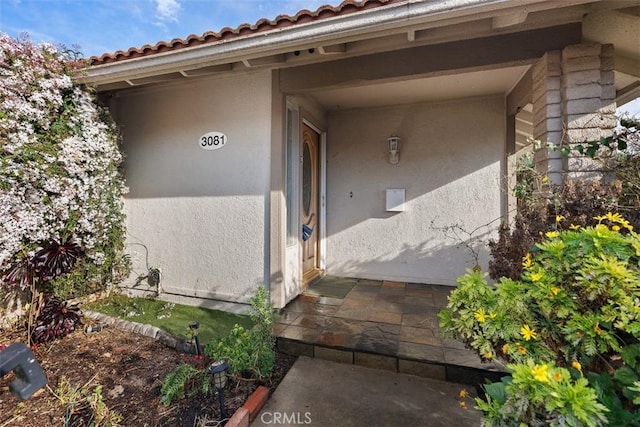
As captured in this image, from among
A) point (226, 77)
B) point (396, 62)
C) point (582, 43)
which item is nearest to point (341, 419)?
point (396, 62)

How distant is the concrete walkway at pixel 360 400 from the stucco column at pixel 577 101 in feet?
8.04

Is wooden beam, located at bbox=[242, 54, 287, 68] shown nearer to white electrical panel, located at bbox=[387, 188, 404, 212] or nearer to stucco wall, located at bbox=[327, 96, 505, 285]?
stucco wall, located at bbox=[327, 96, 505, 285]

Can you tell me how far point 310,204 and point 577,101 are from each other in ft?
12.5

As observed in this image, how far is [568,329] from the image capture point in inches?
51.5

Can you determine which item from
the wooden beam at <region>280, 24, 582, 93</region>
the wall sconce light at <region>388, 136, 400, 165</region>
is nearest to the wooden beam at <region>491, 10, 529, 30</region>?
the wooden beam at <region>280, 24, 582, 93</region>

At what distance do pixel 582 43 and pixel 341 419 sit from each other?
163 inches

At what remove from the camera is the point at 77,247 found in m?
3.61

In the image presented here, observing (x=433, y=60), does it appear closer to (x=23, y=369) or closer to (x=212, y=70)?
(x=212, y=70)

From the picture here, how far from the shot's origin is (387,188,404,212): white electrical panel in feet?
17.1

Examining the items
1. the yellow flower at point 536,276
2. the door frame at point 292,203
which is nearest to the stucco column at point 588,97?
the yellow flower at point 536,276

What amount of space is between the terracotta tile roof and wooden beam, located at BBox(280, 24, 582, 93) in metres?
0.88

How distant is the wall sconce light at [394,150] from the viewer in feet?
16.7

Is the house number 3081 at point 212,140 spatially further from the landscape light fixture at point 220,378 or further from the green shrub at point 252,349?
the landscape light fixture at point 220,378

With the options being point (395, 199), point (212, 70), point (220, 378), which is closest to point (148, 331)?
point (220, 378)
